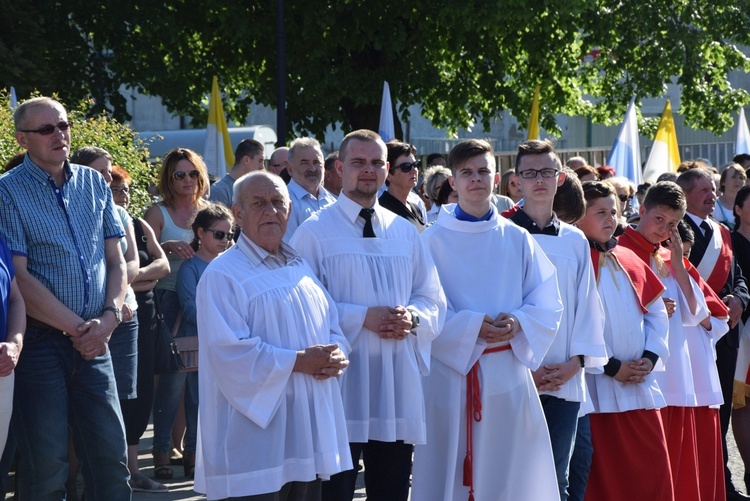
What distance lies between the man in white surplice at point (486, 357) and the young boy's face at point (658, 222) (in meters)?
1.35

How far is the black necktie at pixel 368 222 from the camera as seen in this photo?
222 inches

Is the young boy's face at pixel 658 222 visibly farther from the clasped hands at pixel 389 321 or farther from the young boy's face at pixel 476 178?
the clasped hands at pixel 389 321

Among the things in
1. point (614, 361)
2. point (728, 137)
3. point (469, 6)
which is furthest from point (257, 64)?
point (728, 137)

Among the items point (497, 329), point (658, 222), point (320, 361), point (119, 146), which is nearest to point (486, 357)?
point (497, 329)

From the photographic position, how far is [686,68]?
2180 centimetres

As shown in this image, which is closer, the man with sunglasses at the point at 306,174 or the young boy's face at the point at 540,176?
the young boy's face at the point at 540,176

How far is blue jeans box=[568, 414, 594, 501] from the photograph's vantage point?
6281 millimetres

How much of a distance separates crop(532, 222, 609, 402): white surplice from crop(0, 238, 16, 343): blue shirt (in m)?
2.68

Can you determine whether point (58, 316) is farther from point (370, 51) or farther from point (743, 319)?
point (370, 51)

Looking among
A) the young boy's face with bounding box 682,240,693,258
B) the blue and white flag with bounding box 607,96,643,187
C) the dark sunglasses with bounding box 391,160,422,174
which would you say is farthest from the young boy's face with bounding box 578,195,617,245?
the blue and white flag with bounding box 607,96,643,187

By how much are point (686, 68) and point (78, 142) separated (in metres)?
14.9

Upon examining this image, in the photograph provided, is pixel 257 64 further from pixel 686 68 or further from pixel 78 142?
pixel 78 142

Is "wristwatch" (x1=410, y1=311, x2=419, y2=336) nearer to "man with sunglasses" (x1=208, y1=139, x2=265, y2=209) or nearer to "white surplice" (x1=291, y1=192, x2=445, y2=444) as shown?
"white surplice" (x1=291, y1=192, x2=445, y2=444)

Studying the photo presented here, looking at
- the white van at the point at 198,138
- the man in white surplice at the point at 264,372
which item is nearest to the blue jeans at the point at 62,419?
the man in white surplice at the point at 264,372
